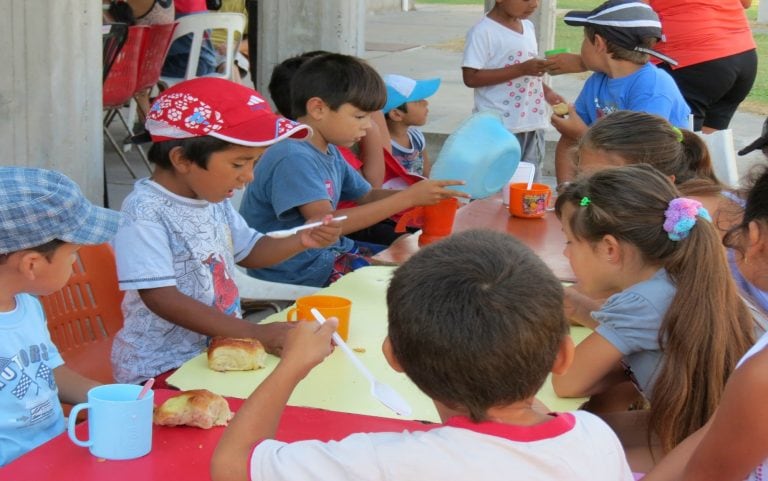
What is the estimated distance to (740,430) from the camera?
1.58m

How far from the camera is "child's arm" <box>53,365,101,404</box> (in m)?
2.21

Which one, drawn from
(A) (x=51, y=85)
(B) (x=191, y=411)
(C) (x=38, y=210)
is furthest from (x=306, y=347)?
(A) (x=51, y=85)

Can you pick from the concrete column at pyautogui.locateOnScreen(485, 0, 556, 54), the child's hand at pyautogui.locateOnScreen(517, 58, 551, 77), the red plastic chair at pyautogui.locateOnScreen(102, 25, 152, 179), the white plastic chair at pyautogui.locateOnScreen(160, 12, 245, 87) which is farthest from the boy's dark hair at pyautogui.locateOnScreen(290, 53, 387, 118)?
the concrete column at pyautogui.locateOnScreen(485, 0, 556, 54)

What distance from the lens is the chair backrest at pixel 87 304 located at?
268 centimetres

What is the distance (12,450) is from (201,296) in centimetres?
76

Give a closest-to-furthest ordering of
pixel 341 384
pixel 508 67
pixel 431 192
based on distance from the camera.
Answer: pixel 341 384 → pixel 431 192 → pixel 508 67

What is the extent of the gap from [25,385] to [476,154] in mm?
1729

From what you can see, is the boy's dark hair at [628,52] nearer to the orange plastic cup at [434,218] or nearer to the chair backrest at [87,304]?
the orange plastic cup at [434,218]

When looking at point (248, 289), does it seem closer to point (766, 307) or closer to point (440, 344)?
point (766, 307)

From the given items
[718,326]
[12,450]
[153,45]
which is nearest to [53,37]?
[12,450]

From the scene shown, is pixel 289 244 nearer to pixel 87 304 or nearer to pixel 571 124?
pixel 87 304

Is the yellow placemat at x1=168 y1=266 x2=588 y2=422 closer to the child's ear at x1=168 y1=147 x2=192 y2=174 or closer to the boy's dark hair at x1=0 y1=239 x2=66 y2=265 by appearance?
the boy's dark hair at x1=0 y1=239 x2=66 y2=265

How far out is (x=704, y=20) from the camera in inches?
214

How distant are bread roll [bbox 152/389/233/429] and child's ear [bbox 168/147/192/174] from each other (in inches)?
34.8
